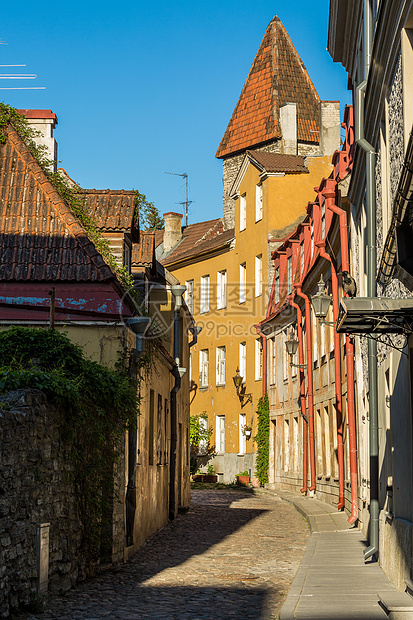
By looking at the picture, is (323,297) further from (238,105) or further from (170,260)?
(238,105)

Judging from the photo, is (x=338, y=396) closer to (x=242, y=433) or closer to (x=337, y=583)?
(x=337, y=583)

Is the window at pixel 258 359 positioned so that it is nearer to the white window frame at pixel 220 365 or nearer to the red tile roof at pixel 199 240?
the white window frame at pixel 220 365

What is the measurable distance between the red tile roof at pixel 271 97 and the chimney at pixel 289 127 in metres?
0.36

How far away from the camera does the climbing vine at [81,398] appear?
9.43 m

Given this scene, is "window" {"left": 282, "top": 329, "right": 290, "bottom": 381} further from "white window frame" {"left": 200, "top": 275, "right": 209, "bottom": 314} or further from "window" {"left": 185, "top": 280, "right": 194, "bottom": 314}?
"window" {"left": 185, "top": 280, "right": 194, "bottom": 314}

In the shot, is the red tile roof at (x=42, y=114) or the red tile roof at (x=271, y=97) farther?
the red tile roof at (x=271, y=97)

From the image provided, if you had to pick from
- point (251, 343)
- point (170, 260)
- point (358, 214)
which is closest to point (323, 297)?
point (358, 214)

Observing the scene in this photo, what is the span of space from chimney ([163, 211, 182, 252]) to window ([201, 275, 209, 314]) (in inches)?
296

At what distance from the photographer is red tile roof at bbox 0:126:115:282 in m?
13.4

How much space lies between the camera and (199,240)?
153 ft

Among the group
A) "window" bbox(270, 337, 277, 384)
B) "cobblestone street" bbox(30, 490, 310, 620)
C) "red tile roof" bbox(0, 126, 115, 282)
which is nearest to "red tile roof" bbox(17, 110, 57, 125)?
"red tile roof" bbox(0, 126, 115, 282)

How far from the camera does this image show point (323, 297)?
14.1m

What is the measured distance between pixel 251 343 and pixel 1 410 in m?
29.8

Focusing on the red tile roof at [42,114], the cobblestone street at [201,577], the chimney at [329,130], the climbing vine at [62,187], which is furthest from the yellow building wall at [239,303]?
the climbing vine at [62,187]
